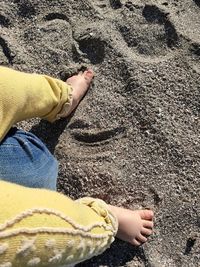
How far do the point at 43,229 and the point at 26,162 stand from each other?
29 cm

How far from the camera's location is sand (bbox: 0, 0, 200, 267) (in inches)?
64.4

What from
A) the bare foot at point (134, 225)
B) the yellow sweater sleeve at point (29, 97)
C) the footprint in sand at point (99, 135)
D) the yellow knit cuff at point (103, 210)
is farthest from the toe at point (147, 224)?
the yellow sweater sleeve at point (29, 97)

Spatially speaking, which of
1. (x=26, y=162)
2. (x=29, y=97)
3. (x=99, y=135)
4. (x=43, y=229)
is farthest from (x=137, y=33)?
(x=43, y=229)

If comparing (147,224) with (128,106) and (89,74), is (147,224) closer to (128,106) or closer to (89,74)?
(128,106)

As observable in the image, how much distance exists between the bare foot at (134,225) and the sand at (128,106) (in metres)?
0.03

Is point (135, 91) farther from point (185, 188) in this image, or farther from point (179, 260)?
point (179, 260)

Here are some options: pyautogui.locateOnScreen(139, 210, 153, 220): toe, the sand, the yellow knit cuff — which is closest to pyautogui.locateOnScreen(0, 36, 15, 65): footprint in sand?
the sand

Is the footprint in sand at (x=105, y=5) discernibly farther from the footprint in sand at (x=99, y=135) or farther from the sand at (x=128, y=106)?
the footprint in sand at (x=99, y=135)

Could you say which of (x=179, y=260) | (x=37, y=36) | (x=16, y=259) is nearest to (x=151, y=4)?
(x=37, y=36)

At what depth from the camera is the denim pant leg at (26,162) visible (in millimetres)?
1457

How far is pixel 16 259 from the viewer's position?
1.21 m

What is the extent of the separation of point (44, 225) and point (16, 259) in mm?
100

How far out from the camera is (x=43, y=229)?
1251mm

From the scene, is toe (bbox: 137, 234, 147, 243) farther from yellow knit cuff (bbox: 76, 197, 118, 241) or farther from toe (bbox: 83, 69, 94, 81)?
toe (bbox: 83, 69, 94, 81)
